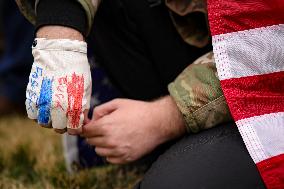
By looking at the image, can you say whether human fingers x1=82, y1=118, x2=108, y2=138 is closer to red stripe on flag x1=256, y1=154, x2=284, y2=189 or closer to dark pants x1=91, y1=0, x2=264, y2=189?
dark pants x1=91, y1=0, x2=264, y2=189

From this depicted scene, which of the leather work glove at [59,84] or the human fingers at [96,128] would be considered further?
the human fingers at [96,128]

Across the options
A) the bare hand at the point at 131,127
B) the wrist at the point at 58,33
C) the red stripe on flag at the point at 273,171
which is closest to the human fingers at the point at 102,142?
the bare hand at the point at 131,127

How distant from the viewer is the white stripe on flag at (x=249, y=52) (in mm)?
966

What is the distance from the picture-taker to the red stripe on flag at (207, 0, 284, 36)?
98 centimetres

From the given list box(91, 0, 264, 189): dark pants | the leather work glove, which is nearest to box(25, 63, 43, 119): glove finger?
the leather work glove

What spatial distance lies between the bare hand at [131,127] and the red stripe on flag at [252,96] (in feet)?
0.47

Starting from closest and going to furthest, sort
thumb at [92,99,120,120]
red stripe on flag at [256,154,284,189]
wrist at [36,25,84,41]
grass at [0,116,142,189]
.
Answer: red stripe on flag at [256,154,284,189] → wrist at [36,25,84,41] → thumb at [92,99,120,120] → grass at [0,116,142,189]

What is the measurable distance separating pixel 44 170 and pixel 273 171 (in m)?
0.66

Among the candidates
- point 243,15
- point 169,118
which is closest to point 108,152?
point 169,118

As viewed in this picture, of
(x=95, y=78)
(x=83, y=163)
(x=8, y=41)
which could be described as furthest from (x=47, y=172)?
(x=8, y=41)

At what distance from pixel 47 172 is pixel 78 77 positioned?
44 centimetres

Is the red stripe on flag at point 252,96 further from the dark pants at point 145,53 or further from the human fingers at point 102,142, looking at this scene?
the human fingers at point 102,142

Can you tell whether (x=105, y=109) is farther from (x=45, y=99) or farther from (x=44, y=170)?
(x=44, y=170)

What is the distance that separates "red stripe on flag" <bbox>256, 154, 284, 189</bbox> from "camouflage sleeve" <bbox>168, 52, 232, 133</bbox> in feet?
0.52
